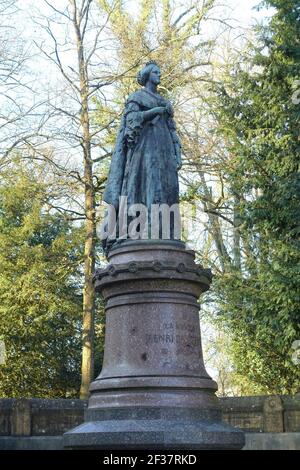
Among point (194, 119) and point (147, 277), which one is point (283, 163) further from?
point (147, 277)

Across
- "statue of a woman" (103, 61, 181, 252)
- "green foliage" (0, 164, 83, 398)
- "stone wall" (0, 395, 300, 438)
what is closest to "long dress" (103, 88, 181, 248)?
"statue of a woman" (103, 61, 181, 252)

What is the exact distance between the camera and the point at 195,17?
72.7 feet

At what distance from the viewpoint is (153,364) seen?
8.34m

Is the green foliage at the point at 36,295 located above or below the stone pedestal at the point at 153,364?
above

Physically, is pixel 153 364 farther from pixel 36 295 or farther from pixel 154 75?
pixel 36 295

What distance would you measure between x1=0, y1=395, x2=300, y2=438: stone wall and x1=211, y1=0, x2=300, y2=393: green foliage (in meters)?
1.38

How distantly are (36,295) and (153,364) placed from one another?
13.4 meters

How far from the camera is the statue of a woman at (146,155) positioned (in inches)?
368

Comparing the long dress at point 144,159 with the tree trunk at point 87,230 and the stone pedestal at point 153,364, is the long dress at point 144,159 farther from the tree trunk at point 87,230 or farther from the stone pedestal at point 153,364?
the tree trunk at point 87,230

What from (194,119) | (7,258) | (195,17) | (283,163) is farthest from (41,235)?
(283,163)

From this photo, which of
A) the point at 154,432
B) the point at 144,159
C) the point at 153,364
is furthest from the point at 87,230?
the point at 154,432

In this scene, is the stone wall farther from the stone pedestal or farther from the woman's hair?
the woman's hair

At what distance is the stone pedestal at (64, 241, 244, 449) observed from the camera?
7848mm

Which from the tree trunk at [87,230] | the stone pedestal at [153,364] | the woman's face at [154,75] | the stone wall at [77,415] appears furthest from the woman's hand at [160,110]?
the tree trunk at [87,230]
